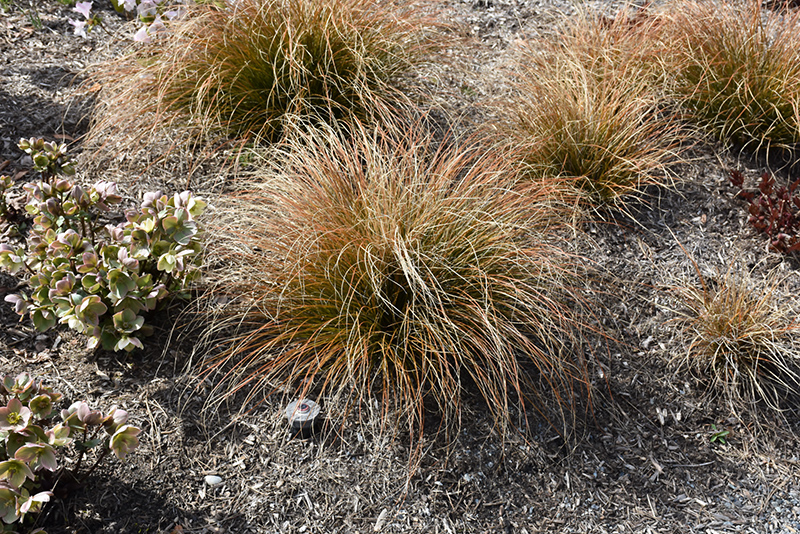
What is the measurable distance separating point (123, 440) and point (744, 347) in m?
2.57

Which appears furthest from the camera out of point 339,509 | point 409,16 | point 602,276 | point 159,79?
point 409,16

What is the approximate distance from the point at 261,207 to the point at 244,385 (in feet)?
2.55

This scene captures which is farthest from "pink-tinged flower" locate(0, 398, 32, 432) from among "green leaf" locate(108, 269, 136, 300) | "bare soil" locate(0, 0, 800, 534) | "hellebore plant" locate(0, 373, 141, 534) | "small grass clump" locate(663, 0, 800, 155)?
"small grass clump" locate(663, 0, 800, 155)

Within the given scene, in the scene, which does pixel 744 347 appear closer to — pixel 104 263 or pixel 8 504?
pixel 104 263

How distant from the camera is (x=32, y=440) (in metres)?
1.92

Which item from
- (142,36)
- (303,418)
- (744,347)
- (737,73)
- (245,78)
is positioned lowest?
(744,347)

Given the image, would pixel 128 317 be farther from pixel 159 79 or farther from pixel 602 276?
pixel 602 276

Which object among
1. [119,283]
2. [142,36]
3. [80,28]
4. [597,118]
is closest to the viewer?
[119,283]

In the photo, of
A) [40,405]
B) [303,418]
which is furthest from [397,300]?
[40,405]

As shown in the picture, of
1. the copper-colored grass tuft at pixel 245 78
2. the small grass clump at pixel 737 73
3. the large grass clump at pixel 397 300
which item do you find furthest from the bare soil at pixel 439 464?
the small grass clump at pixel 737 73

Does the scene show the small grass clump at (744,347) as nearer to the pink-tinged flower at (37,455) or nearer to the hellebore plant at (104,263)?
the hellebore plant at (104,263)

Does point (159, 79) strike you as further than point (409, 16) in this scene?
No

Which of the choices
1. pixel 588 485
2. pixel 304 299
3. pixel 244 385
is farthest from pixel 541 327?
pixel 244 385

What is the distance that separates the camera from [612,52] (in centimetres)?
395
